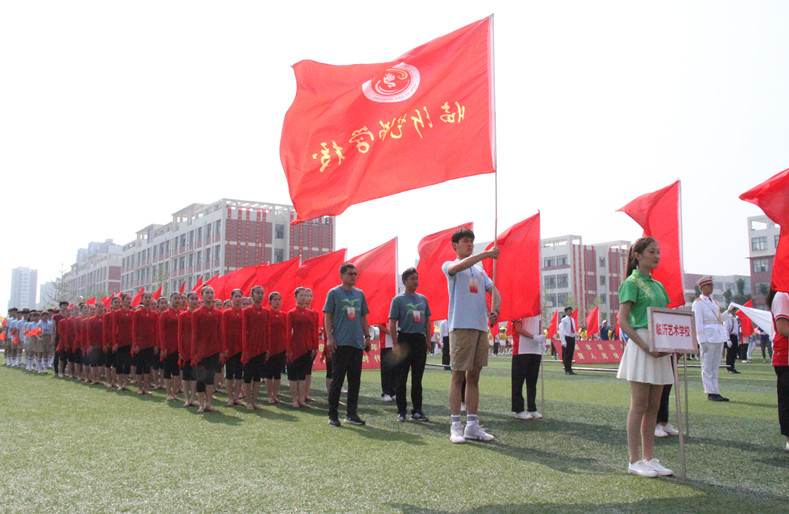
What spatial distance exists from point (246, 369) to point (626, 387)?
835cm

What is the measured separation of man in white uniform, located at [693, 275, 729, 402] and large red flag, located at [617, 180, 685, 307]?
2.48 metres

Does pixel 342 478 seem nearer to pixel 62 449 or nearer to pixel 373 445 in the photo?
pixel 373 445

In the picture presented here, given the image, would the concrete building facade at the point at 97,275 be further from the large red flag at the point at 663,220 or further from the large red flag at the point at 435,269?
the large red flag at the point at 663,220

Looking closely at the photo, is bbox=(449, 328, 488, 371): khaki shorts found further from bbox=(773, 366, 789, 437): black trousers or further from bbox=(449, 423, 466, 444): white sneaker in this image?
bbox=(773, 366, 789, 437): black trousers

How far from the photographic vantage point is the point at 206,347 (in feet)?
32.8

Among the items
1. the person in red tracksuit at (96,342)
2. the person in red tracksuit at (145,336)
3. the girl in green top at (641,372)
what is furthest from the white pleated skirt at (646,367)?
the person in red tracksuit at (96,342)

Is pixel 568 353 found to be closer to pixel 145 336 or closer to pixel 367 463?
pixel 145 336

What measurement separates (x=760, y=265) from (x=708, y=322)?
89.0 metres

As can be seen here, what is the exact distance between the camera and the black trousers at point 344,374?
27.2 ft

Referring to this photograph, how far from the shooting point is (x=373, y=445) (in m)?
6.66

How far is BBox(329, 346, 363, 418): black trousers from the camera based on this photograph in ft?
27.2

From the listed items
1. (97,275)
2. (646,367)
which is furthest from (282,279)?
(97,275)

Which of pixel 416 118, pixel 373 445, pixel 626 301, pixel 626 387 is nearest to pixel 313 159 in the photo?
pixel 416 118

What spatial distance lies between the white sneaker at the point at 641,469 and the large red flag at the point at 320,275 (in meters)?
9.41
